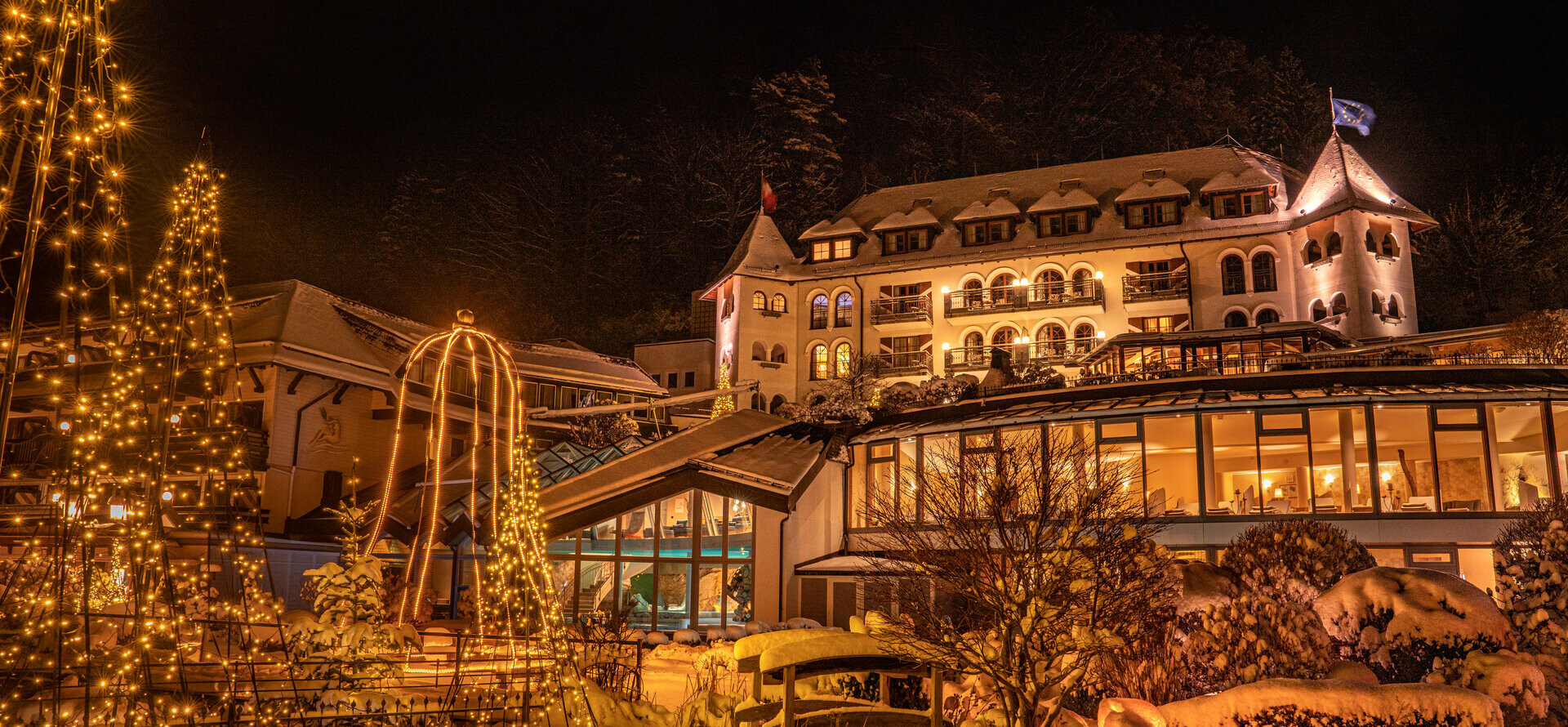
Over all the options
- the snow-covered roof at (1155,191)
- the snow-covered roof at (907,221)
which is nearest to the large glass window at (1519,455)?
the snow-covered roof at (1155,191)

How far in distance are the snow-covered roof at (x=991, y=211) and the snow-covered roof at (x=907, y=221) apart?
1.02 meters

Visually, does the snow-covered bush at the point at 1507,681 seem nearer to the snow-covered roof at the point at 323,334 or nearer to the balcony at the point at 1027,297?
the balcony at the point at 1027,297

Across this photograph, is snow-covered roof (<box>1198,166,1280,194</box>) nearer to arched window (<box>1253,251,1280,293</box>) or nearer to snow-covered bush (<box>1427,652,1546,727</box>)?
arched window (<box>1253,251,1280,293</box>)

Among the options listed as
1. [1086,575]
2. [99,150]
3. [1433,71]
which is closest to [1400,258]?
[1086,575]

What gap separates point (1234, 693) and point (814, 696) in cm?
479

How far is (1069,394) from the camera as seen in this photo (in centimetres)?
2528

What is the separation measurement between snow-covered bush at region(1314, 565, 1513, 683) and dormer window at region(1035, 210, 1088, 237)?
26.3m

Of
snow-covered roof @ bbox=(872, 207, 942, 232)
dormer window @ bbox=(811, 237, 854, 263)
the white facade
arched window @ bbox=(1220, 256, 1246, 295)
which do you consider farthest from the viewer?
dormer window @ bbox=(811, 237, 854, 263)

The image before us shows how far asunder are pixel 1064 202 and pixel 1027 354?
5.90m

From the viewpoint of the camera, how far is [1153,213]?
122ft

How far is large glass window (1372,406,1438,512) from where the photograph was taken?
23991 millimetres

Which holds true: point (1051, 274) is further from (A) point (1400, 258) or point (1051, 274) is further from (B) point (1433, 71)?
(B) point (1433, 71)

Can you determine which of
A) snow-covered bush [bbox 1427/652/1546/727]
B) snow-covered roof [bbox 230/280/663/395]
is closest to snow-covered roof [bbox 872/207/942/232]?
snow-covered roof [bbox 230/280/663/395]

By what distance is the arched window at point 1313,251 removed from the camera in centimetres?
3378
